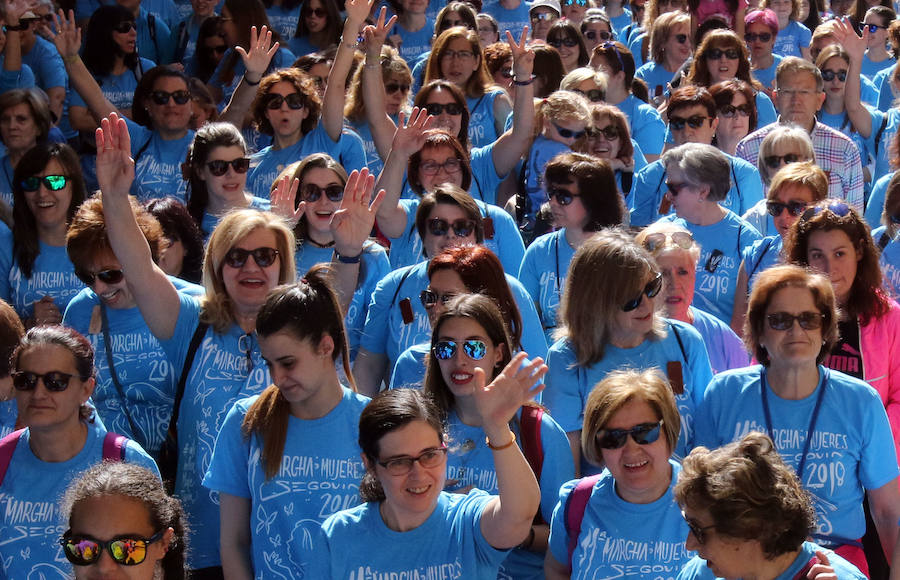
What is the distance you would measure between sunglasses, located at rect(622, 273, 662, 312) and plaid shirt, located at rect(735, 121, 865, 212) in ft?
11.2

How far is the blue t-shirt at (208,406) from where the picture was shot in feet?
15.8

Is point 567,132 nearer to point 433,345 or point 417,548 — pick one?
point 433,345

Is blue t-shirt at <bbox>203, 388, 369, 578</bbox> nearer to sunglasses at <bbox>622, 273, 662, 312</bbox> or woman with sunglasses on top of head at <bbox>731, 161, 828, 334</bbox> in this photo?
sunglasses at <bbox>622, 273, 662, 312</bbox>

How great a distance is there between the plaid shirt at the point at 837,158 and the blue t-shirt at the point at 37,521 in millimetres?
4941

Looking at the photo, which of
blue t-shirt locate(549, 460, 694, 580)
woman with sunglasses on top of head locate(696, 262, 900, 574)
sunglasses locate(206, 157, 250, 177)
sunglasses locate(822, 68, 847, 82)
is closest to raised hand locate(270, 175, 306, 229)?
sunglasses locate(206, 157, 250, 177)

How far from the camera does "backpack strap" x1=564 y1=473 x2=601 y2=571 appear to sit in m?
4.04

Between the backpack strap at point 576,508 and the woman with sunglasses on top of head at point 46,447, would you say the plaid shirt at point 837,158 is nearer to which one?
the backpack strap at point 576,508

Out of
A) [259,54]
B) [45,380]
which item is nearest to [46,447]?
[45,380]

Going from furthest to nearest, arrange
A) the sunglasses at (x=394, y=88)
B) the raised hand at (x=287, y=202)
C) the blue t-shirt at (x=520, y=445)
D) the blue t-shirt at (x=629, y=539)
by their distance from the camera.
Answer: the sunglasses at (x=394, y=88) < the raised hand at (x=287, y=202) < the blue t-shirt at (x=520, y=445) < the blue t-shirt at (x=629, y=539)

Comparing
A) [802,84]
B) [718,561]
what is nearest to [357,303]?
[718,561]

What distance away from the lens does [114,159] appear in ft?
16.3

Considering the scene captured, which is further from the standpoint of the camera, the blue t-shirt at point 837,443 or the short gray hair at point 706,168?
the short gray hair at point 706,168

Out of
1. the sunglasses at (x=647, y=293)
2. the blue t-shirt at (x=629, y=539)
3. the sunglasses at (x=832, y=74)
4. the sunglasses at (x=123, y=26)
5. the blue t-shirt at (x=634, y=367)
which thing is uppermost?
the sunglasses at (x=123, y=26)

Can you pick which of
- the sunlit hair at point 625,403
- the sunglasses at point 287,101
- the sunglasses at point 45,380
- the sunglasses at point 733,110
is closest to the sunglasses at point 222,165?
the sunglasses at point 287,101
